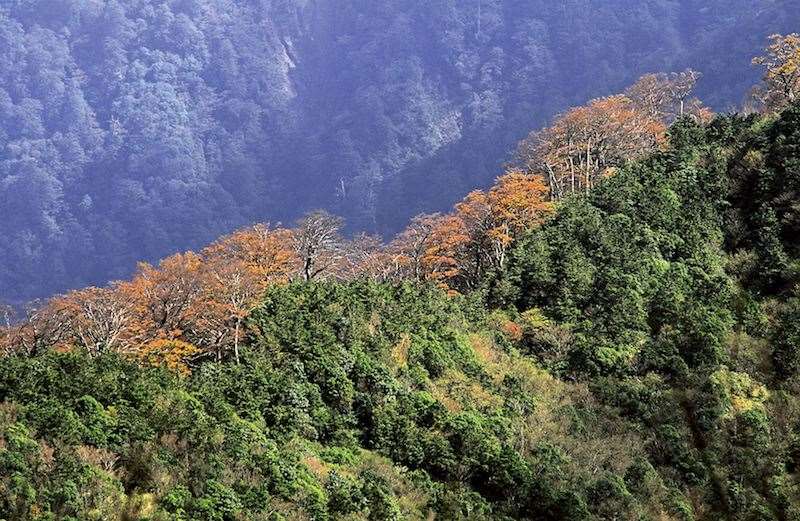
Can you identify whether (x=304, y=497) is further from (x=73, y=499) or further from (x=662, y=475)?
(x=662, y=475)

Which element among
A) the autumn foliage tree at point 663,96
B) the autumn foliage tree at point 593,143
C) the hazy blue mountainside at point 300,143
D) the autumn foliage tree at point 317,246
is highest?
the hazy blue mountainside at point 300,143

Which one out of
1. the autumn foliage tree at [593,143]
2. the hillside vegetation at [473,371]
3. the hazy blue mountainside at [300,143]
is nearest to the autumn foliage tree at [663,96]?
the autumn foliage tree at [593,143]

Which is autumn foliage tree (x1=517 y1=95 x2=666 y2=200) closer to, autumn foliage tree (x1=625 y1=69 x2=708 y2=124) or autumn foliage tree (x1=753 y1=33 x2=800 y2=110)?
autumn foliage tree (x1=753 y1=33 x2=800 y2=110)

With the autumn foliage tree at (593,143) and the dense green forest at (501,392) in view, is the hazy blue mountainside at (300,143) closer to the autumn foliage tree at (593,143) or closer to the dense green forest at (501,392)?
the autumn foliage tree at (593,143)

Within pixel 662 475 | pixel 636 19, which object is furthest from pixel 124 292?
pixel 636 19

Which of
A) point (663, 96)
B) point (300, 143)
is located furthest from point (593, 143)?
point (300, 143)

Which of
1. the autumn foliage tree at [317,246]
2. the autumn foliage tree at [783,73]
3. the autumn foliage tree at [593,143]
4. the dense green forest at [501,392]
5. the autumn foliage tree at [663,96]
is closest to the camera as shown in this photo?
the dense green forest at [501,392]

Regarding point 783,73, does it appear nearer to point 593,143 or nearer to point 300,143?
point 593,143

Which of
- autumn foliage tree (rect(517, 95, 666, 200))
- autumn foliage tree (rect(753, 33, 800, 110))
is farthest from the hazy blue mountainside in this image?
autumn foliage tree (rect(753, 33, 800, 110))

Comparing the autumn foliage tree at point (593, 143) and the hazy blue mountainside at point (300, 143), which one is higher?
the hazy blue mountainside at point (300, 143)
